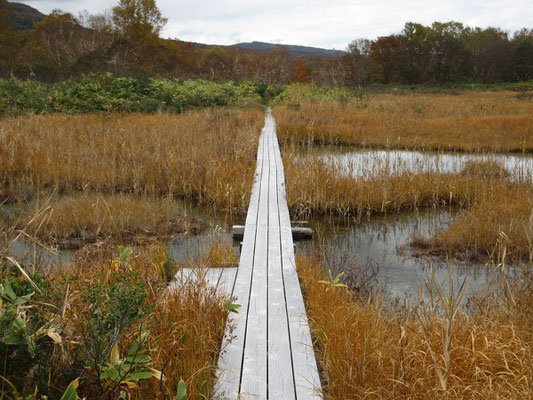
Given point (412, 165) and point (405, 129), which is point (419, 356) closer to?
point (412, 165)

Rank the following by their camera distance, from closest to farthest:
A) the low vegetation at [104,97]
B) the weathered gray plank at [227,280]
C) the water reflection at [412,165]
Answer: the weathered gray plank at [227,280] < the water reflection at [412,165] < the low vegetation at [104,97]

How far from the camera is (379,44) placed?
166 feet

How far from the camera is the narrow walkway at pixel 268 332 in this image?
2.24 m

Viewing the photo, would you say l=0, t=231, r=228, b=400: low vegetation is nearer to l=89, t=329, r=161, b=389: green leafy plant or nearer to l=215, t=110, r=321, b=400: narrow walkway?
l=89, t=329, r=161, b=389: green leafy plant

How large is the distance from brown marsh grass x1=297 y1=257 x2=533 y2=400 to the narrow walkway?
14 cm

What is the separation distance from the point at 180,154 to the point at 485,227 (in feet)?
16.9

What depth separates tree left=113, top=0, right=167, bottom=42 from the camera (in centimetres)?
4093

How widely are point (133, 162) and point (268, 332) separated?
5253 millimetres

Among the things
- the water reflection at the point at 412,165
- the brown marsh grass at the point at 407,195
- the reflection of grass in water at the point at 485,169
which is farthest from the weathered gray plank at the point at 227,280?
the reflection of grass in water at the point at 485,169

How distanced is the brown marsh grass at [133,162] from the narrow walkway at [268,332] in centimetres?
182

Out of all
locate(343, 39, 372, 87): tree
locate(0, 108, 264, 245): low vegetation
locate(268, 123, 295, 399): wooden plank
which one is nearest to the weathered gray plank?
locate(268, 123, 295, 399): wooden plank

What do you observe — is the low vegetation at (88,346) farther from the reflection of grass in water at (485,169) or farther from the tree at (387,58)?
the tree at (387,58)

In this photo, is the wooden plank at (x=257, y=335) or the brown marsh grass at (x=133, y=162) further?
the brown marsh grass at (x=133, y=162)

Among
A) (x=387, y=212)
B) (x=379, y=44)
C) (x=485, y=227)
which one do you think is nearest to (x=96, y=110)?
(x=387, y=212)
